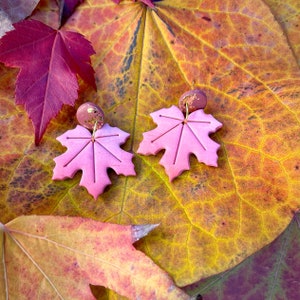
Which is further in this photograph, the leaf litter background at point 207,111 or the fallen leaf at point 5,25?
the fallen leaf at point 5,25

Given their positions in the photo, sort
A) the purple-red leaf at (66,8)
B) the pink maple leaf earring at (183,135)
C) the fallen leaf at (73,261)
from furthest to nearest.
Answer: the purple-red leaf at (66,8)
the pink maple leaf earring at (183,135)
the fallen leaf at (73,261)

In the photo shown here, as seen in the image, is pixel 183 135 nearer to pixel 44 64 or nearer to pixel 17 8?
pixel 44 64

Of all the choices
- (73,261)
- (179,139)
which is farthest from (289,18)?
(73,261)

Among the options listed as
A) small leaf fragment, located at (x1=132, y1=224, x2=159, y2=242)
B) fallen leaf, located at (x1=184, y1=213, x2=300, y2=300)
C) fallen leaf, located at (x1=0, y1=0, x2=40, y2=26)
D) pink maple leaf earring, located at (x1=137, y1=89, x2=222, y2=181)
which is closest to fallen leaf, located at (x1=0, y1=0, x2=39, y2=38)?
fallen leaf, located at (x1=0, y1=0, x2=40, y2=26)

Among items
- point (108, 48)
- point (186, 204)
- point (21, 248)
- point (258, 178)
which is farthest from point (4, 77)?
point (258, 178)

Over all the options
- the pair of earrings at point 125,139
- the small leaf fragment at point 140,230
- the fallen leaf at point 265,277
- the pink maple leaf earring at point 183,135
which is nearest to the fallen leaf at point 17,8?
the pair of earrings at point 125,139

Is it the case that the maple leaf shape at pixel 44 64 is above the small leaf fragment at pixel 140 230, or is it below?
above

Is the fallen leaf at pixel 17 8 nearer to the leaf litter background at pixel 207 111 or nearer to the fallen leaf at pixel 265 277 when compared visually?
the leaf litter background at pixel 207 111
